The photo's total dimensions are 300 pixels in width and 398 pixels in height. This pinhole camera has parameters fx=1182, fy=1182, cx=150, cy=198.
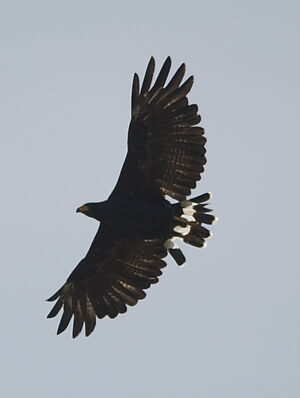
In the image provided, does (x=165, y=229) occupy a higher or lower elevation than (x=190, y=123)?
lower

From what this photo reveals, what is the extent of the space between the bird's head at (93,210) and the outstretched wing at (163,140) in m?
0.45

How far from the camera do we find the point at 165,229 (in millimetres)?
22156

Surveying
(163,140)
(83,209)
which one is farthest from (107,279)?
(163,140)

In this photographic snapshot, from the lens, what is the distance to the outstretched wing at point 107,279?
2314cm

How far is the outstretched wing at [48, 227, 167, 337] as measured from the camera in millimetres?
23141

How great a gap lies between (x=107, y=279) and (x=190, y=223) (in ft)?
7.26

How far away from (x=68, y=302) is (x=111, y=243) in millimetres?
1443

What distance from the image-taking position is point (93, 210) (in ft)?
72.9

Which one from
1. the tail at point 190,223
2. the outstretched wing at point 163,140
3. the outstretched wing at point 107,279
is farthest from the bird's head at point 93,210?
the tail at point 190,223

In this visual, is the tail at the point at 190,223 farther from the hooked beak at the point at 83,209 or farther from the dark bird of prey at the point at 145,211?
the hooked beak at the point at 83,209

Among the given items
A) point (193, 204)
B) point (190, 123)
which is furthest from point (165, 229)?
point (190, 123)

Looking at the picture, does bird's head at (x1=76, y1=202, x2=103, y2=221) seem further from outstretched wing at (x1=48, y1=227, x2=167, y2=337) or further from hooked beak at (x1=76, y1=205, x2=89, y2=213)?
outstretched wing at (x1=48, y1=227, x2=167, y2=337)

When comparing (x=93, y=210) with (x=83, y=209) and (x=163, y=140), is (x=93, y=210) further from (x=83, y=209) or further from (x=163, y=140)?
(x=163, y=140)

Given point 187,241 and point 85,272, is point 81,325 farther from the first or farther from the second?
point 187,241
